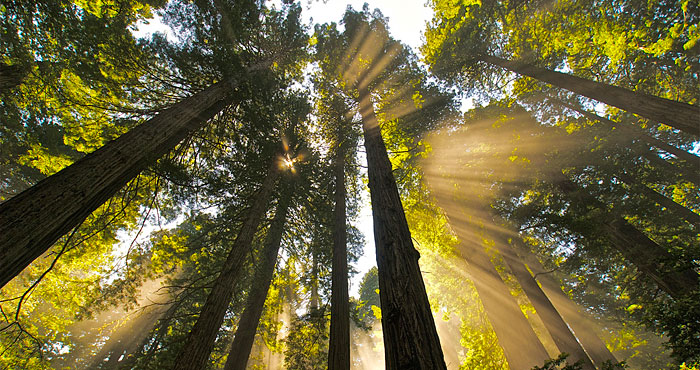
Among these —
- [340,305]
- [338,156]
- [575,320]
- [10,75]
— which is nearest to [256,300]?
[340,305]

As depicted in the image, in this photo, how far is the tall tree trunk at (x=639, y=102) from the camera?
13.1ft

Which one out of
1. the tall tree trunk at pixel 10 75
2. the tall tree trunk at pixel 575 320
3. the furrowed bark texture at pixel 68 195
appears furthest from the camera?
the tall tree trunk at pixel 575 320

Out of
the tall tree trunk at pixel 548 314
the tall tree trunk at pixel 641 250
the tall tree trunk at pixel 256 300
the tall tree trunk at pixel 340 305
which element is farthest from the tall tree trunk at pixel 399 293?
the tall tree trunk at pixel 548 314

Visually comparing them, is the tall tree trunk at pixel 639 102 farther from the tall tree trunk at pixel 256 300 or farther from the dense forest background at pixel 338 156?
the tall tree trunk at pixel 256 300

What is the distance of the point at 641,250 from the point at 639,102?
3433mm

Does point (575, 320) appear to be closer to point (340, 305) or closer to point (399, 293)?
point (340, 305)

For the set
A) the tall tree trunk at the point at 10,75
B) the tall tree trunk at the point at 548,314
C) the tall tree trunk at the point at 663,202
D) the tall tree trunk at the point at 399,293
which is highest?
the tall tree trunk at the point at 10,75

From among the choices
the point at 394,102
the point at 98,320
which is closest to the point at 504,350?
the point at 394,102

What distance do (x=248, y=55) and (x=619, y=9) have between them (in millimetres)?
11321

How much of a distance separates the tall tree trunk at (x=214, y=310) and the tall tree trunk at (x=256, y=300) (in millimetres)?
1349

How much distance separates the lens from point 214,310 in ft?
15.2

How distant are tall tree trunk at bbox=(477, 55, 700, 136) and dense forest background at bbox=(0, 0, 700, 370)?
0.04 m

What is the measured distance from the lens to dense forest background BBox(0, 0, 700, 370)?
15.9 feet

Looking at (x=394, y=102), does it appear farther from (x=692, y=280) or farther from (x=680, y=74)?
(x=680, y=74)
